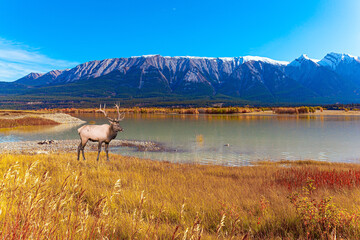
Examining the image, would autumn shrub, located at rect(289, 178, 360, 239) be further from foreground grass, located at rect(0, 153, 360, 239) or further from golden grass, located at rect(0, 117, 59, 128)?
golden grass, located at rect(0, 117, 59, 128)

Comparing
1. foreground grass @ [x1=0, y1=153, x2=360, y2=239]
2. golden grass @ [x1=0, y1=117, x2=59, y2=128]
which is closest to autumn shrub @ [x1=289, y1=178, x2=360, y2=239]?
foreground grass @ [x1=0, y1=153, x2=360, y2=239]

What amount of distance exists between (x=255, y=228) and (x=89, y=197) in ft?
15.1

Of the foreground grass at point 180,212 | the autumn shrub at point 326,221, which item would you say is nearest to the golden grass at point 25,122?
the foreground grass at point 180,212

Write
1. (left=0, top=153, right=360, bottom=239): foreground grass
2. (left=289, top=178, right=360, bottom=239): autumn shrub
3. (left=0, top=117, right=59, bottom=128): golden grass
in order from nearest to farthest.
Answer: (left=0, top=153, right=360, bottom=239): foreground grass, (left=289, top=178, right=360, bottom=239): autumn shrub, (left=0, top=117, right=59, bottom=128): golden grass

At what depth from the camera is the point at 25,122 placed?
56.0 m

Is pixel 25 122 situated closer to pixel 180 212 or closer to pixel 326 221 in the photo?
pixel 180 212

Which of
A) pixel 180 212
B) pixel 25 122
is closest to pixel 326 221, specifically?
pixel 180 212

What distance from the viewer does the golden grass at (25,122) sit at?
5131 cm

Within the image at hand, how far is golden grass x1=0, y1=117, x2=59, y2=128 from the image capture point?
51.3 meters

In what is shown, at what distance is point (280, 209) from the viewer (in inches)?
227

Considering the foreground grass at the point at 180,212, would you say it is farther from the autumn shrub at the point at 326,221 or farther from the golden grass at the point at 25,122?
the golden grass at the point at 25,122

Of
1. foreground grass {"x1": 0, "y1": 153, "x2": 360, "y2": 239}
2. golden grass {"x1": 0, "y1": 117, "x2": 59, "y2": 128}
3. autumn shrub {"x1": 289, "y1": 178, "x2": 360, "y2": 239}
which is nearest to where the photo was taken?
foreground grass {"x1": 0, "y1": 153, "x2": 360, "y2": 239}

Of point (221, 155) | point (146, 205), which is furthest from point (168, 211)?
point (221, 155)

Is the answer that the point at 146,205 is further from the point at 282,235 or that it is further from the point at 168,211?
the point at 282,235
